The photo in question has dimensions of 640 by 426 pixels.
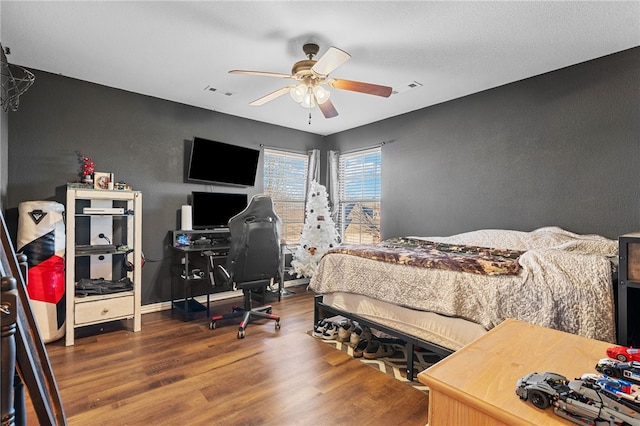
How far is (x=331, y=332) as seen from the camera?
3006mm

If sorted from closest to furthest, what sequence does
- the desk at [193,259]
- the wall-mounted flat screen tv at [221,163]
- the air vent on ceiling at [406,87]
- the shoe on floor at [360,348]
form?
1. the shoe on floor at [360,348]
2. the air vent on ceiling at [406,87]
3. the desk at [193,259]
4. the wall-mounted flat screen tv at [221,163]

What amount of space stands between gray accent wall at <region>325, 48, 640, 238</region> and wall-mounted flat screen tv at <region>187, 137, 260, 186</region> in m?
1.98

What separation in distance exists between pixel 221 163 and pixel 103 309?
2.09 metres

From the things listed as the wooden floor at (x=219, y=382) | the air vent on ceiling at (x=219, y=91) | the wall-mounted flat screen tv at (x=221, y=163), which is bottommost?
the wooden floor at (x=219, y=382)

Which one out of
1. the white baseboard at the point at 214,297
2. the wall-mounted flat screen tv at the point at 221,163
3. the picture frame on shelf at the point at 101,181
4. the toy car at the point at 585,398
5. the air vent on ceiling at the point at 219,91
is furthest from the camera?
the wall-mounted flat screen tv at the point at 221,163

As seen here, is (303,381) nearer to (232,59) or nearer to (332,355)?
(332,355)

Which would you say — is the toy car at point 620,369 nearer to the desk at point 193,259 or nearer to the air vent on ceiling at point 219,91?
the desk at point 193,259

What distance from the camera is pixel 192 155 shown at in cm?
390

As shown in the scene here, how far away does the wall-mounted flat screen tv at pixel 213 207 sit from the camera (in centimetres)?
395

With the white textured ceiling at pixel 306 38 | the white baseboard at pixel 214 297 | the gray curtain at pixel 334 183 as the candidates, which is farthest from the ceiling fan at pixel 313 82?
the white baseboard at pixel 214 297

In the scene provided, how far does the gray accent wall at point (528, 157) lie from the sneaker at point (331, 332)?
1.78 meters

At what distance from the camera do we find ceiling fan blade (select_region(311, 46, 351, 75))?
6.67 ft

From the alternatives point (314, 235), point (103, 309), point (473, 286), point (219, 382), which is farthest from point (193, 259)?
point (473, 286)

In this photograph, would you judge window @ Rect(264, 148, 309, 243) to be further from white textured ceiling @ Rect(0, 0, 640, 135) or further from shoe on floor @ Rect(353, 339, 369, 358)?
shoe on floor @ Rect(353, 339, 369, 358)
